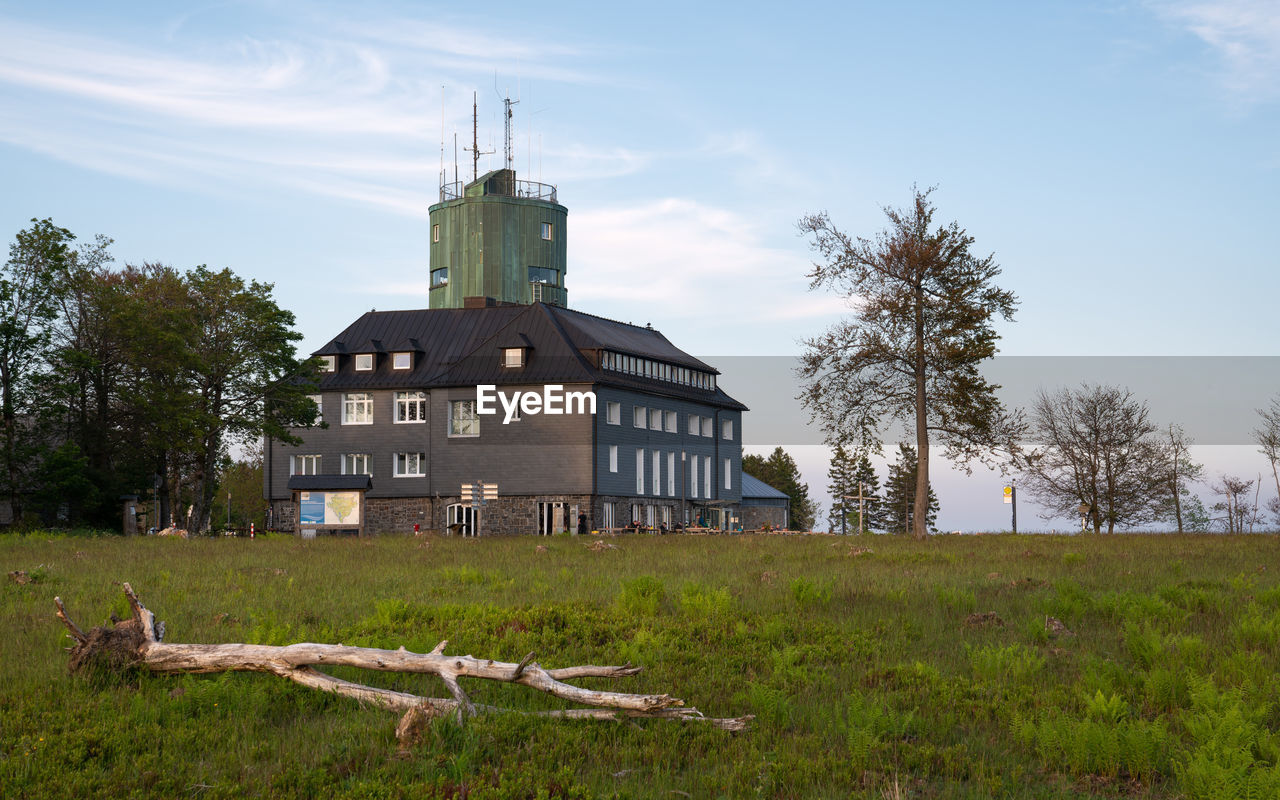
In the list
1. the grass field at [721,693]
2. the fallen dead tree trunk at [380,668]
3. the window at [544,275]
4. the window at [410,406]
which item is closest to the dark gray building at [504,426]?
the window at [410,406]

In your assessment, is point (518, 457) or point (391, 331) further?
point (391, 331)

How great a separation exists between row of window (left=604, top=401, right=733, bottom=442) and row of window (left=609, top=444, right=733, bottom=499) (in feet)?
4.72

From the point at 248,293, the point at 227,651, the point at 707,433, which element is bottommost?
the point at 227,651

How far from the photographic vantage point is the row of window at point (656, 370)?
6412cm

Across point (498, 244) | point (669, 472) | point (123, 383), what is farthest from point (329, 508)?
point (498, 244)

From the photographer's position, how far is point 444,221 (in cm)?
8875

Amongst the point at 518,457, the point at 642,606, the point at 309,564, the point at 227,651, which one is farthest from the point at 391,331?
the point at 227,651

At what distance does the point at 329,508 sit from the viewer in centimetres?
5166

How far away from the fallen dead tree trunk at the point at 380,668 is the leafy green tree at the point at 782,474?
367ft

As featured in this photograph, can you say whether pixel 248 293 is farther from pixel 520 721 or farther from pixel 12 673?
pixel 520 721

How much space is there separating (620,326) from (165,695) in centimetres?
6565

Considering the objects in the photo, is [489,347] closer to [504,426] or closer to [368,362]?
[504,426]

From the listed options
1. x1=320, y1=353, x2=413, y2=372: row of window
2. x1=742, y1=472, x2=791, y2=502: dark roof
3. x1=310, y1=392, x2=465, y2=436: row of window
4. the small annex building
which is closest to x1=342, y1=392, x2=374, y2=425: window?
x1=310, y1=392, x2=465, y2=436: row of window

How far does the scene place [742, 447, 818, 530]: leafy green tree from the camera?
4902 inches
